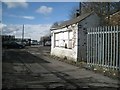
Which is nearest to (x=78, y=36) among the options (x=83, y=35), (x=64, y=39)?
(x=83, y=35)

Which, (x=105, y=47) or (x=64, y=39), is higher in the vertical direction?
(x=64, y=39)

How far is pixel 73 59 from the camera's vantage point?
19641 millimetres

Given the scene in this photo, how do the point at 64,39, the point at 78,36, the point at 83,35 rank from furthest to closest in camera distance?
1. the point at 64,39
2. the point at 83,35
3. the point at 78,36

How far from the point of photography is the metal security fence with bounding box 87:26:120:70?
529 inches

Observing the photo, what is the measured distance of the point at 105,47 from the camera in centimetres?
1448

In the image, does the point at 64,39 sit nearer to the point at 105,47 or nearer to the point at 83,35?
the point at 83,35

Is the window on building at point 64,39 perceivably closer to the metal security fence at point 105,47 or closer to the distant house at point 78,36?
the distant house at point 78,36

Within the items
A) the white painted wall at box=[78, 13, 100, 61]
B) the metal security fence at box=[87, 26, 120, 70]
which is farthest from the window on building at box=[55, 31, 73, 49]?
the metal security fence at box=[87, 26, 120, 70]

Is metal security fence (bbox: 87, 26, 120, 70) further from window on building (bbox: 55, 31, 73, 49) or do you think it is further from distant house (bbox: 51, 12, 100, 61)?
window on building (bbox: 55, 31, 73, 49)

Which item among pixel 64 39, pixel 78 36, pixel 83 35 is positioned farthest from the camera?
pixel 64 39

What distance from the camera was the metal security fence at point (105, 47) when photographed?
44.1 ft

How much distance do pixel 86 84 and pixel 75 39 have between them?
31.9ft

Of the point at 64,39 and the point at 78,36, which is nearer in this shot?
the point at 78,36

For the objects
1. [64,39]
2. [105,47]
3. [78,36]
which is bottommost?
[105,47]
